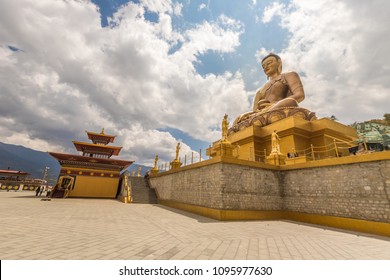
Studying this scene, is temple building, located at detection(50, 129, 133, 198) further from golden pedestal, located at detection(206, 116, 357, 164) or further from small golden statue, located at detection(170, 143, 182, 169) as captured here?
golden pedestal, located at detection(206, 116, 357, 164)

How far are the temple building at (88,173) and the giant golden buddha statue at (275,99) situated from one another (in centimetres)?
1589

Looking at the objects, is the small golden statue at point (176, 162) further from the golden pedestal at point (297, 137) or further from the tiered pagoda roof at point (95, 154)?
the tiered pagoda roof at point (95, 154)

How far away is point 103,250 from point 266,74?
23.0 metres

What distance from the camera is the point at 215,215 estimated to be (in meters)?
8.90

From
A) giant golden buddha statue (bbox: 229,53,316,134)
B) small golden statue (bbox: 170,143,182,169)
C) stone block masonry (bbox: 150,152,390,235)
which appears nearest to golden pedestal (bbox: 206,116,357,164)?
giant golden buddha statue (bbox: 229,53,316,134)

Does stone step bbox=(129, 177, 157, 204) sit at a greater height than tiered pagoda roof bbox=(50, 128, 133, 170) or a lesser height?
lesser

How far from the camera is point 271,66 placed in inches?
838

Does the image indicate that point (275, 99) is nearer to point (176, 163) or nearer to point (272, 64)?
point (272, 64)

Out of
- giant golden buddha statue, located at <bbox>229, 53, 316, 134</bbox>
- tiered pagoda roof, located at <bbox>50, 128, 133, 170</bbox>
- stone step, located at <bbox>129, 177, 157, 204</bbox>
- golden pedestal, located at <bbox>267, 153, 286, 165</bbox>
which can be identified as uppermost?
giant golden buddha statue, located at <bbox>229, 53, 316, 134</bbox>

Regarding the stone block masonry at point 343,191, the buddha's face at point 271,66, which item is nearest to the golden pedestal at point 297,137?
the stone block masonry at point 343,191

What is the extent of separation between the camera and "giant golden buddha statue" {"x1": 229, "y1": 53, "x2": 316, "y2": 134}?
52.0ft

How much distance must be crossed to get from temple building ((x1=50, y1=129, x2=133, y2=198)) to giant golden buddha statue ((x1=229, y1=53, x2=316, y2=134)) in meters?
15.9

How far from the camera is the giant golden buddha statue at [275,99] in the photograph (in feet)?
52.0
